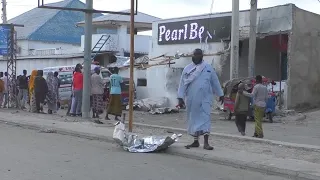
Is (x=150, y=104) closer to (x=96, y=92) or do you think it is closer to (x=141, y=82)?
(x=141, y=82)

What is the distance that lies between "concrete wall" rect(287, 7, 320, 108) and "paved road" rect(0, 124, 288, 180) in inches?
466

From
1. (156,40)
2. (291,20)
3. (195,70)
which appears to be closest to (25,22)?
(156,40)

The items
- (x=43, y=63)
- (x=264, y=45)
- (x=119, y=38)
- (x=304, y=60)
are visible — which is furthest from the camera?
(x=43, y=63)

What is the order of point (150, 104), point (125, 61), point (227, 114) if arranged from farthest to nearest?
1. point (125, 61)
2. point (150, 104)
3. point (227, 114)

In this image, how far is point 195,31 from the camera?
78.9ft

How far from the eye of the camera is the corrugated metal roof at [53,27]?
48275 mm

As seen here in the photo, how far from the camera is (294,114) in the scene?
19.9m

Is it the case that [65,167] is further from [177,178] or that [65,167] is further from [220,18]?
[220,18]

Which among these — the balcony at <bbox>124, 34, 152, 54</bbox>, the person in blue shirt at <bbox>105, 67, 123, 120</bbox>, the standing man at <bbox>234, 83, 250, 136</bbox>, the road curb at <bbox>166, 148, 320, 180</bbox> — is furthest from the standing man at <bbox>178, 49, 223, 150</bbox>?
the balcony at <bbox>124, 34, 152, 54</bbox>

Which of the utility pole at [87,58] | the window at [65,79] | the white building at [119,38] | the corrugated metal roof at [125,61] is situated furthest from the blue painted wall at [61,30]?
the utility pole at [87,58]

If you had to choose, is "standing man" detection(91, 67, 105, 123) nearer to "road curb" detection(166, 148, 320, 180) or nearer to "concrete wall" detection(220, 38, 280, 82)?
"road curb" detection(166, 148, 320, 180)

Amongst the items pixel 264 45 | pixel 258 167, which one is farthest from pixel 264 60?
pixel 258 167

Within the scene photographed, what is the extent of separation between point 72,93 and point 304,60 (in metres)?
10.1

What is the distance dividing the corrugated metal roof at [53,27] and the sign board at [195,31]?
23443 millimetres
